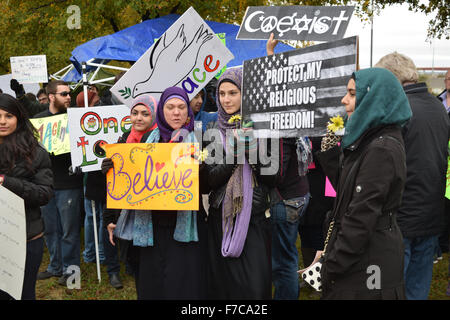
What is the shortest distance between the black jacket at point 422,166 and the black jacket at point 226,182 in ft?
3.94

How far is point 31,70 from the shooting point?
8.37m

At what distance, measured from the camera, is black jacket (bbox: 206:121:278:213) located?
3217mm

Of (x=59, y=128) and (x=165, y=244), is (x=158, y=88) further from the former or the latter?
(x=59, y=128)

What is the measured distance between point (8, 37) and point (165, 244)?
16.7 metres

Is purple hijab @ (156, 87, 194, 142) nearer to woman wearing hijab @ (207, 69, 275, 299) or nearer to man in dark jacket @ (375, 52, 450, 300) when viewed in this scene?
woman wearing hijab @ (207, 69, 275, 299)

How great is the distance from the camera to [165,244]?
11.0ft

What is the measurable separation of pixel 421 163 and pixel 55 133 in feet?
13.5

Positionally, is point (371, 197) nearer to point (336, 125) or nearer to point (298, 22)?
point (336, 125)

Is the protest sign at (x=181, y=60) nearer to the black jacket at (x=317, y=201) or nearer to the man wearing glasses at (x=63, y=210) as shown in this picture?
the black jacket at (x=317, y=201)

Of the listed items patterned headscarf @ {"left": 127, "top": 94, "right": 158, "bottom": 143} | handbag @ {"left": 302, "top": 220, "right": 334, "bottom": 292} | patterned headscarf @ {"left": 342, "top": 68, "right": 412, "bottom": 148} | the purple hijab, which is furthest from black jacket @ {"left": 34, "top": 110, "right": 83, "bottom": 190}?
patterned headscarf @ {"left": 342, "top": 68, "right": 412, "bottom": 148}

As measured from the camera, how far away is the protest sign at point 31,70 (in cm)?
832

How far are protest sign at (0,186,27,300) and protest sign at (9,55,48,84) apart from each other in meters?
5.99

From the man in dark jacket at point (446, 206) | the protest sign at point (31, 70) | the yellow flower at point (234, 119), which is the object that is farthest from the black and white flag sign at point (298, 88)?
the protest sign at point (31, 70)

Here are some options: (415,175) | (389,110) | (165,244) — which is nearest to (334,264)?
(389,110)
